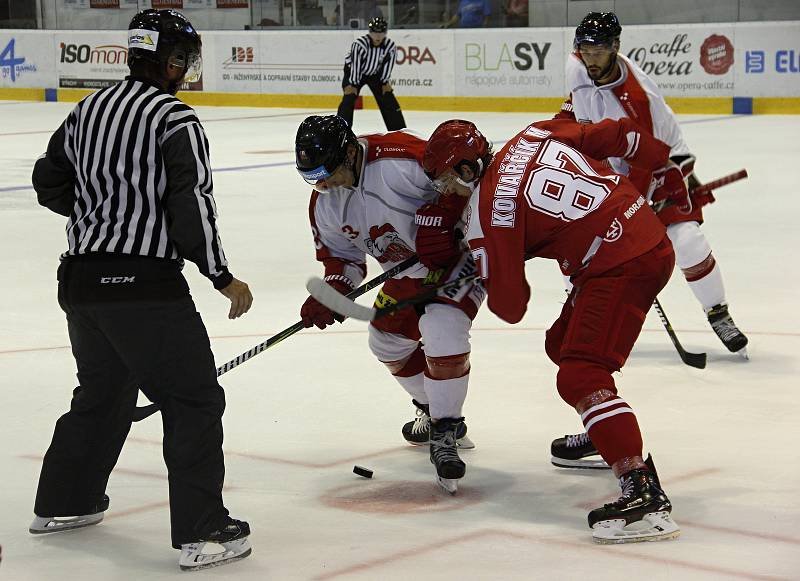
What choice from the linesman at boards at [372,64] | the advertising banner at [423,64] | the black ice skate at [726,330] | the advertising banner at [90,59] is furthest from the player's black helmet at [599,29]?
the advertising banner at [90,59]

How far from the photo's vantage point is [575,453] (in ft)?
11.9

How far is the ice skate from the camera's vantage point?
3158 mm

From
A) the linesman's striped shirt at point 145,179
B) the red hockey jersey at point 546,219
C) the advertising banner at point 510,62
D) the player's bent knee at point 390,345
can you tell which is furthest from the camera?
the advertising banner at point 510,62

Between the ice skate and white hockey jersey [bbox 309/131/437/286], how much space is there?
2.97 feet

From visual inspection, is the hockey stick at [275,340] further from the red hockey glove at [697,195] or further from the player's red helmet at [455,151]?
the red hockey glove at [697,195]

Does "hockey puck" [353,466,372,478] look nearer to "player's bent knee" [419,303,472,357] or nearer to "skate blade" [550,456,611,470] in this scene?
"player's bent knee" [419,303,472,357]

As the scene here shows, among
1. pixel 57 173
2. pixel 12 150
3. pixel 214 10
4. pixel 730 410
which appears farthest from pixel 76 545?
pixel 214 10

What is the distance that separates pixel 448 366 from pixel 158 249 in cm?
89

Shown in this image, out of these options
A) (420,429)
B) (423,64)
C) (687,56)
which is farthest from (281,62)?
(420,429)

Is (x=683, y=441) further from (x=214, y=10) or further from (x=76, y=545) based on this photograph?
(x=214, y=10)

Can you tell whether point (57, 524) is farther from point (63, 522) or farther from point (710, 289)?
point (710, 289)

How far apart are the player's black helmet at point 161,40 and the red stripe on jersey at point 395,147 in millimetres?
683

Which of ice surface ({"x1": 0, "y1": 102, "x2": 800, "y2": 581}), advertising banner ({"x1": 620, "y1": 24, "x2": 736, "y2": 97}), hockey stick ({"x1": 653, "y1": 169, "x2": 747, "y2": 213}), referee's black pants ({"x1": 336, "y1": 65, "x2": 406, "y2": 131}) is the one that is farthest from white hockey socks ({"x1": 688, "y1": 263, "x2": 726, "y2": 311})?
advertising banner ({"x1": 620, "y1": 24, "x2": 736, "y2": 97})

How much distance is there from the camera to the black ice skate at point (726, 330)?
16.1 ft
